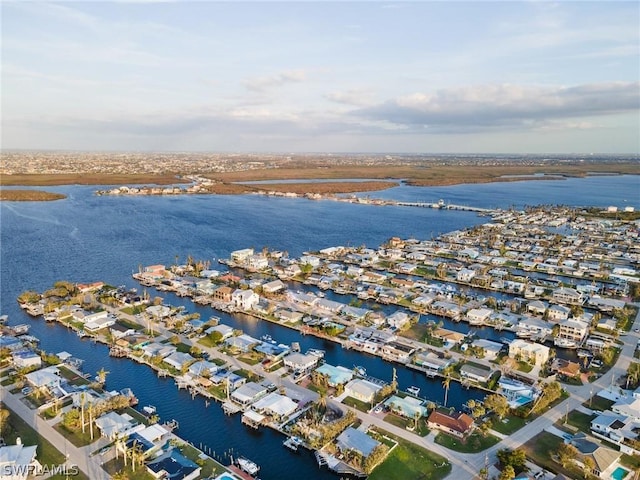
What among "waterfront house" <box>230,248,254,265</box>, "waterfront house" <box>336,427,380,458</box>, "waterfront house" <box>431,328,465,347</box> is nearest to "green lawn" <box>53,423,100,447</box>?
"waterfront house" <box>336,427,380,458</box>

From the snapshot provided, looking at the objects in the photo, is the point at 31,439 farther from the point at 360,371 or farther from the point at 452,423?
the point at 452,423

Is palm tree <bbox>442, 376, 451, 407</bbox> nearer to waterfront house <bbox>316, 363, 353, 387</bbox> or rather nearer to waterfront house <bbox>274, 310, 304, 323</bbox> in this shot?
waterfront house <bbox>316, 363, 353, 387</bbox>

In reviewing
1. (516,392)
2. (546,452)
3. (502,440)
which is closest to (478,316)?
(516,392)

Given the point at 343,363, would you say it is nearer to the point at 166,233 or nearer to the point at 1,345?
the point at 1,345

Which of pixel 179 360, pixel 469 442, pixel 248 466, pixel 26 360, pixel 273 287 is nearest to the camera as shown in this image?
pixel 248 466

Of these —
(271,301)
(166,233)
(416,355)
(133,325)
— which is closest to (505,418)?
(416,355)

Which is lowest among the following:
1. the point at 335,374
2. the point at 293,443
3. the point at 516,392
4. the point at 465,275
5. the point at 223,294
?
→ the point at 293,443
